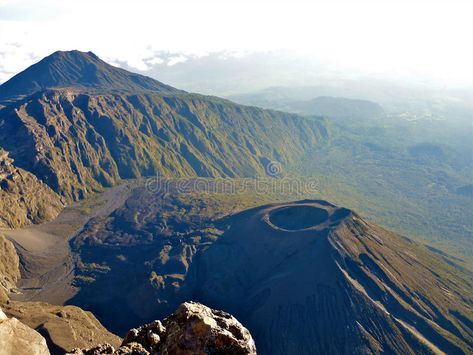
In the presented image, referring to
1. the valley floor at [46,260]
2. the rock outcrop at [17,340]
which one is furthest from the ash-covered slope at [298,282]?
the rock outcrop at [17,340]

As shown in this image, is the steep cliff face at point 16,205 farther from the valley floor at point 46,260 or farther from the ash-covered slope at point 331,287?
the ash-covered slope at point 331,287

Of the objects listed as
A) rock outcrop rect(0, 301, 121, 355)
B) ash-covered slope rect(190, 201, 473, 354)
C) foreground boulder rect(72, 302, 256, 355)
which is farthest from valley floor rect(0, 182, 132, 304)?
foreground boulder rect(72, 302, 256, 355)

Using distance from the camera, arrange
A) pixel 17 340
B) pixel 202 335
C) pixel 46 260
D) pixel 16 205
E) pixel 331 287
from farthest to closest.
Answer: pixel 16 205
pixel 46 260
pixel 331 287
pixel 202 335
pixel 17 340

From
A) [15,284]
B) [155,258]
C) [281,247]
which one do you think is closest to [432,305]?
[281,247]

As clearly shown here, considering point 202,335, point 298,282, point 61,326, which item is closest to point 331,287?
point 298,282

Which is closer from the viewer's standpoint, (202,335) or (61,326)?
(202,335)

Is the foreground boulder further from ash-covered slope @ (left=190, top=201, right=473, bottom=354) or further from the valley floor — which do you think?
the valley floor

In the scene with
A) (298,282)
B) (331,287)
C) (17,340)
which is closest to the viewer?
(17,340)

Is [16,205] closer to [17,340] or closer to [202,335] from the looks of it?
[17,340]
